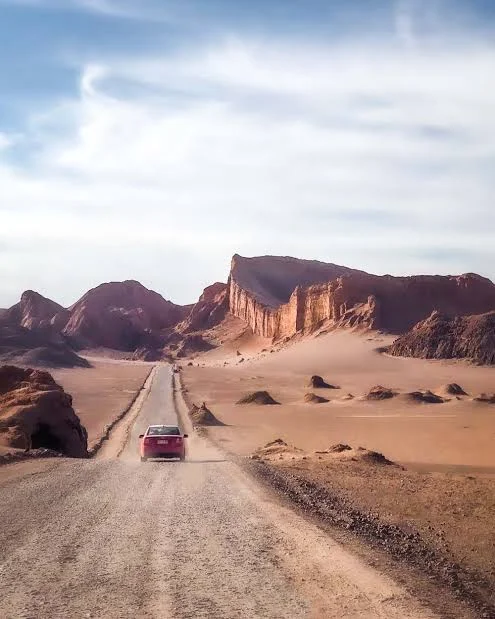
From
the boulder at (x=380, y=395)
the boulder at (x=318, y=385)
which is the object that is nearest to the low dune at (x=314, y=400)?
the boulder at (x=380, y=395)

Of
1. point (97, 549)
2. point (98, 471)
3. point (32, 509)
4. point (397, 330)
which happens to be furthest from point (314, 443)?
point (397, 330)

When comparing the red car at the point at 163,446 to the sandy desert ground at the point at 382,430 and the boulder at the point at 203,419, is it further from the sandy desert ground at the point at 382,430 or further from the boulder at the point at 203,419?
the boulder at the point at 203,419

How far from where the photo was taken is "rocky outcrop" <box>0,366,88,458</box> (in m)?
25.1

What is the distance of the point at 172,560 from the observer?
8.79m

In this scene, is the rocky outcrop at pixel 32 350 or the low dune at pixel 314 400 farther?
the rocky outcrop at pixel 32 350

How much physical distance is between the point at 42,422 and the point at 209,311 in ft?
516

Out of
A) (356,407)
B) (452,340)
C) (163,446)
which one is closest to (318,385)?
(356,407)

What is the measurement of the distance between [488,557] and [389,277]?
11725 centimetres

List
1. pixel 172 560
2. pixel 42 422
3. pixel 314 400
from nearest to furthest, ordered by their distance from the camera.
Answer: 1. pixel 172 560
2. pixel 42 422
3. pixel 314 400

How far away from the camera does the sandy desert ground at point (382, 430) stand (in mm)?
13875

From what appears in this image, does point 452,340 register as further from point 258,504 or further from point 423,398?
point 258,504

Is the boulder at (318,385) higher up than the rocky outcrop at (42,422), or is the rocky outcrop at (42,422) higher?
the rocky outcrop at (42,422)

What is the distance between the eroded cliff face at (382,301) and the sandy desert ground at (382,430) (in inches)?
284

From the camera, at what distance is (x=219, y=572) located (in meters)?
8.27
